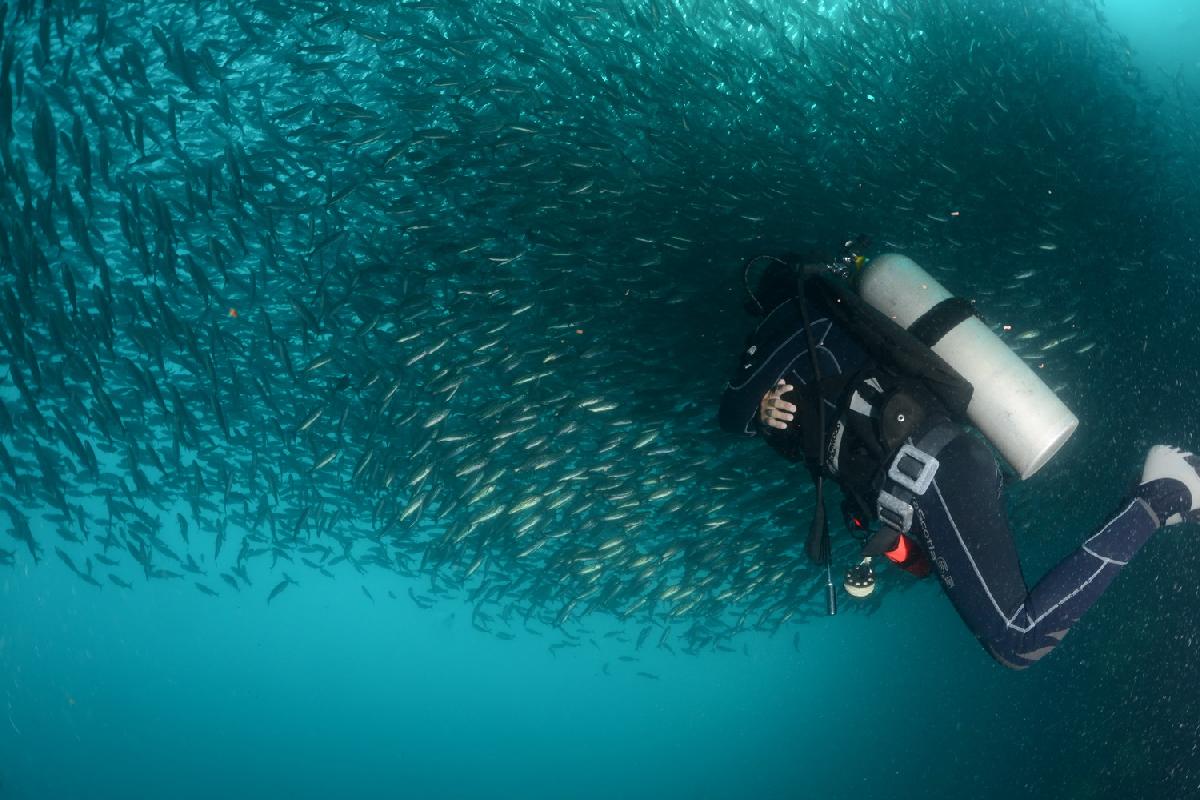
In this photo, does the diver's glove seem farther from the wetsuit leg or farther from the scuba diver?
the wetsuit leg

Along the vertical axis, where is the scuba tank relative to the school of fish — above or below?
below

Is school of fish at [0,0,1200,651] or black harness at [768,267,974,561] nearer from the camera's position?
black harness at [768,267,974,561]

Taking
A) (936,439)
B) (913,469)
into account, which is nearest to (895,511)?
(913,469)

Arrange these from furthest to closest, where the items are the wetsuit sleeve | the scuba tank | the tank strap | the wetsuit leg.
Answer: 1. the wetsuit sleeve
2. the tank strap
3. the scuba tank
4. the wetsuit leg

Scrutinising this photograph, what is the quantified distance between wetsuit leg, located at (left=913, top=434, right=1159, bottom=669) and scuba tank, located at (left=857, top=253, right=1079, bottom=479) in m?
0.17

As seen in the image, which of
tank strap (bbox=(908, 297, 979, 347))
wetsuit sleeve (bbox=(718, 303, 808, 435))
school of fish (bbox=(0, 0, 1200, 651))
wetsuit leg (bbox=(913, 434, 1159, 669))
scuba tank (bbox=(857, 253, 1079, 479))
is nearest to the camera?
wetsuit leg (bbox=(913, 434, 1159, 669))

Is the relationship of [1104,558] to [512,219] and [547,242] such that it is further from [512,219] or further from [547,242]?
[512,219]

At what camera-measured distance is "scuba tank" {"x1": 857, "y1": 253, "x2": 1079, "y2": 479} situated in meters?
3.16

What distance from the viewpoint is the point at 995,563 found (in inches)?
121

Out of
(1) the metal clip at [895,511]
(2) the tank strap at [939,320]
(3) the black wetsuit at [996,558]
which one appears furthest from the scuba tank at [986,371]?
(1) the metal clip at [895,511]

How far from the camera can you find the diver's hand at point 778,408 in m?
3.57

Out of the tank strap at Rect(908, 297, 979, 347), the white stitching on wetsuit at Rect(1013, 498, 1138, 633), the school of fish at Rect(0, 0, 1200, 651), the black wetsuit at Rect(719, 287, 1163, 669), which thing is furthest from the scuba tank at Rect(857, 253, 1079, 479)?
the school of fish at Rect(0, 0, 1200, 651)

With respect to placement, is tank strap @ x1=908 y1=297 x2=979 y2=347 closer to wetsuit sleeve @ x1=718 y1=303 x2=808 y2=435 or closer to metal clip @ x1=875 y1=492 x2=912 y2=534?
wetsuit sleeve @ x1=718 y1=303 x2=808 y2=435

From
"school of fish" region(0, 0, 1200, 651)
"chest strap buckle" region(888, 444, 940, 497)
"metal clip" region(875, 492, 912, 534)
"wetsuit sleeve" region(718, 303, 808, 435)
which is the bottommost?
"metal clip" region(875, 492, 912, 534)
